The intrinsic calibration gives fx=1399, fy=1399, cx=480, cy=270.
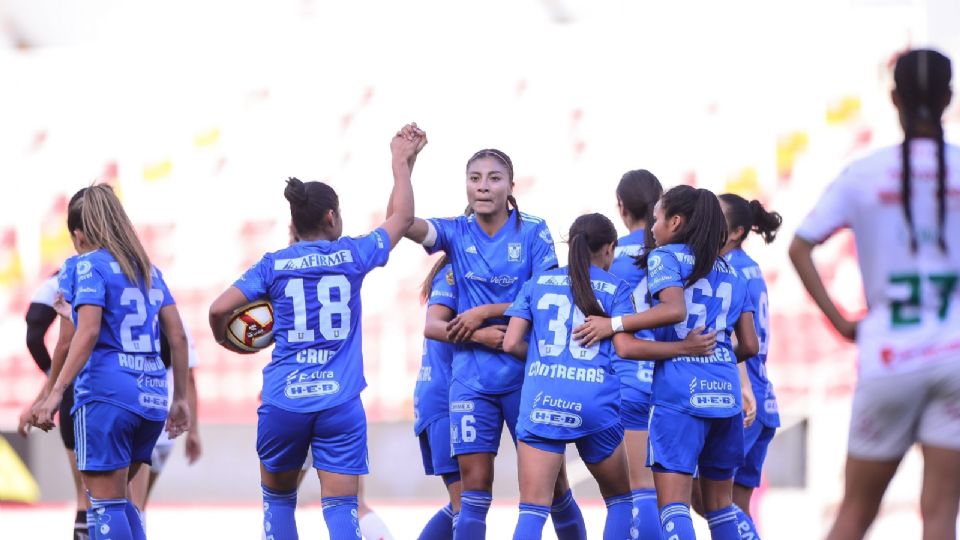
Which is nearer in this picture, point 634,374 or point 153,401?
point 153,401

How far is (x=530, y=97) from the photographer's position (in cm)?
1160

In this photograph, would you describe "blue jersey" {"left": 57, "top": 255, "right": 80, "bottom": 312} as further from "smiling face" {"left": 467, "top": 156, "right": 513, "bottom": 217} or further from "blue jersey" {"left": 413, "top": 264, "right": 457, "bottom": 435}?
"smiling face" {"left": 467, "top": 156, "right": 513, "bottom": 217}

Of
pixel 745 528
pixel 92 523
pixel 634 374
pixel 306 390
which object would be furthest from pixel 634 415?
pixel 92 523

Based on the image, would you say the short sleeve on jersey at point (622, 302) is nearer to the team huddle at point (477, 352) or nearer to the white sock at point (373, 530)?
the team huddle at point (477, 352)

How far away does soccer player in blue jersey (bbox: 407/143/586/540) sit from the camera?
6.11 meters

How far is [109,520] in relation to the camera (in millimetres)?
6027

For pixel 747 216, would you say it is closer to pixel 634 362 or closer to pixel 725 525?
pixel 634 362

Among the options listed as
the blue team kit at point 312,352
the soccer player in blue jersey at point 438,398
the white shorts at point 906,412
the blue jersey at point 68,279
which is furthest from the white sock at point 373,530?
the white shorts at point 906,412

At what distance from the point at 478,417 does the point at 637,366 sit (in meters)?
0.88

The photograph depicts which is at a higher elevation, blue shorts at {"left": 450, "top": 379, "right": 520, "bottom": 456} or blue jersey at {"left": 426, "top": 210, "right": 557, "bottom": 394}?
blue jersey at {"left": 426, "top": 210, "right": 557, "bottom": 394}

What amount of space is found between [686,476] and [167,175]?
296 inches

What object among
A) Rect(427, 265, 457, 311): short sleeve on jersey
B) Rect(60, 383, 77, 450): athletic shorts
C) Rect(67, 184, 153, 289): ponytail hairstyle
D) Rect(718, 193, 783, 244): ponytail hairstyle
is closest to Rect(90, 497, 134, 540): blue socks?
Rect(67, 184, 153, 289): ponytail hairstyle

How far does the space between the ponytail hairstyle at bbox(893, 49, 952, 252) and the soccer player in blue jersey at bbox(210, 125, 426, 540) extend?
253 centimetres

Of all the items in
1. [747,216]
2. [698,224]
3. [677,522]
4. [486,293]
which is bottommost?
[677,522]
